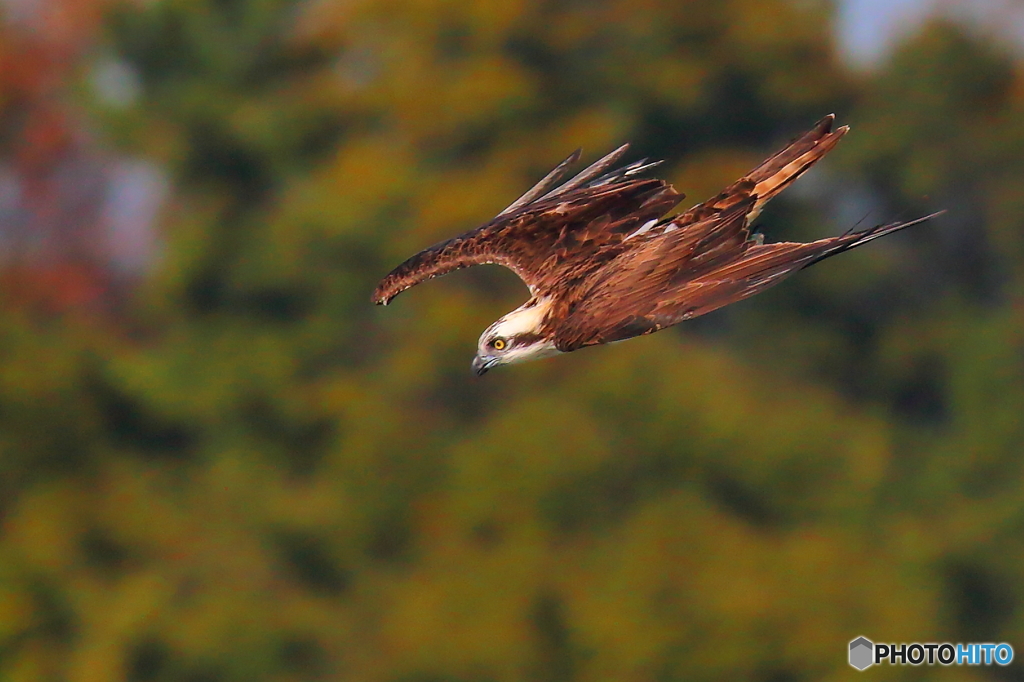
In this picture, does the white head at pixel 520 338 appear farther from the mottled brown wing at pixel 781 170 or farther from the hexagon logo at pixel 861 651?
the hexagon logo at pixel 861 651

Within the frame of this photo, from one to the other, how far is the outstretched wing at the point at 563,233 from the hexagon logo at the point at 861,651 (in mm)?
13375

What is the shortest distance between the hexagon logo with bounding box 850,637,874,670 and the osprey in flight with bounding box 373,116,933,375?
1315 centimetres

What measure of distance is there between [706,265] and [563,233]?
0.93m

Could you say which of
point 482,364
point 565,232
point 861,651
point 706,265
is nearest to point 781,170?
point 706,265

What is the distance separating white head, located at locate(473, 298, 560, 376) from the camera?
245 inches

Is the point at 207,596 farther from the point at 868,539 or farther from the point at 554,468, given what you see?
the point at 868,539

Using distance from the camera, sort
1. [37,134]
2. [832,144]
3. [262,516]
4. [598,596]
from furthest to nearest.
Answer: [37,134] → [262,516] → [598,596] → [832,144]

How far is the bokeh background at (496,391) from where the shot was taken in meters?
19.7

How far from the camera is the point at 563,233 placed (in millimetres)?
6582

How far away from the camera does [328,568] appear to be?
73.5ft

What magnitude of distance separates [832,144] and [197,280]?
64.6ft

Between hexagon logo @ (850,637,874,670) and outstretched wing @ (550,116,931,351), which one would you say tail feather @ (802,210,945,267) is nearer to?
outstretched wing @ (550,116,931,351)

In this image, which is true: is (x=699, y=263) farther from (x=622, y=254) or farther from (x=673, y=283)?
(x=622, y=254)

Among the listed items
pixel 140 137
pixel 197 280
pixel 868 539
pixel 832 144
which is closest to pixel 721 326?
pixel 868 539
